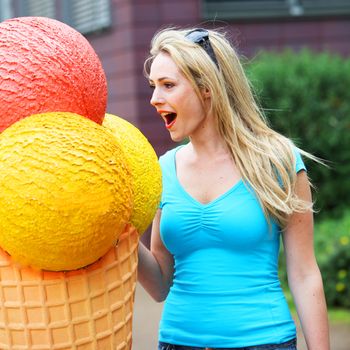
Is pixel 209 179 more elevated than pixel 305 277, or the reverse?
pixel 209 179

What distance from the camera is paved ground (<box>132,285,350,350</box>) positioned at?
7055mm

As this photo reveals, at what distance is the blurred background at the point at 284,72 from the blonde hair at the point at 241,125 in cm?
462

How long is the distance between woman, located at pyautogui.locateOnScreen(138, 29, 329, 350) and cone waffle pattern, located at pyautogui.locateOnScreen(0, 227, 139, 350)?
1.95 ft

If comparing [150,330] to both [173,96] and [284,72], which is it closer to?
[284,72]

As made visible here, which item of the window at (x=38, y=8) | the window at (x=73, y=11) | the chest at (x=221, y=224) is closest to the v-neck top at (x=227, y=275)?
the chest at (x=221, y=224)

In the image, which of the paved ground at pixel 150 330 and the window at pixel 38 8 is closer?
the paved ground at pixel 150 330

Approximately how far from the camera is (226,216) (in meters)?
3.27

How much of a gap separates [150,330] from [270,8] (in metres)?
5.31

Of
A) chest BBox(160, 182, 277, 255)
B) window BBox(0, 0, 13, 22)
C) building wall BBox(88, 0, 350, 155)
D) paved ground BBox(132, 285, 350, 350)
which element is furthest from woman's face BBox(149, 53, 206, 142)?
window BBox(0, 0, 13, 22)

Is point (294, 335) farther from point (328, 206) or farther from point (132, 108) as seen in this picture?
point (132, 108)

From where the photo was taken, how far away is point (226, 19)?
11.2 metres

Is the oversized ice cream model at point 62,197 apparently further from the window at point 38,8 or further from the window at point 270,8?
the window at point 38,8

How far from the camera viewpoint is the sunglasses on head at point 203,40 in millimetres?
3355

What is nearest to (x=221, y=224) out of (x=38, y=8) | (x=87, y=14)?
(x=87, y=14)
